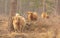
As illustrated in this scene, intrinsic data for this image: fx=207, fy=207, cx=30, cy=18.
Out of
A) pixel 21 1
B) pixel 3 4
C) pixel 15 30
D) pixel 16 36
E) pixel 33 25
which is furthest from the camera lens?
pixel 3 4

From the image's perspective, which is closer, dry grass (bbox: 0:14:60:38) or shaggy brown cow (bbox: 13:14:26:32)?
dry grass (bbox: 0:14:60:38)

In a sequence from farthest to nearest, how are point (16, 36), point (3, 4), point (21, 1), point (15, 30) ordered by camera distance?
1. point (3, 4)
2. point (21, 1)
3. point (15, 30)
4. point (16, 36)

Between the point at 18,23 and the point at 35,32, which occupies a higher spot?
the point at 18,23

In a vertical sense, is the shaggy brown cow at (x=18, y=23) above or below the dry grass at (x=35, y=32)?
above

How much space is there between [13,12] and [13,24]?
57cm

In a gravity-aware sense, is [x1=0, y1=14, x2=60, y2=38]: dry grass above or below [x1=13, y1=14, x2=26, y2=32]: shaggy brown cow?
below

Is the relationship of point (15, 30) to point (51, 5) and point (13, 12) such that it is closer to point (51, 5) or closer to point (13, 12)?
point (13, 12)

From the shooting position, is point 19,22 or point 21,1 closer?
point 19,22

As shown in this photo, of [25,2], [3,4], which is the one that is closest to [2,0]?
[3,4]

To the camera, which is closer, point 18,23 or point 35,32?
point 35,32

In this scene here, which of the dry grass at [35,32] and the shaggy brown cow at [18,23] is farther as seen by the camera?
the shaggy brown cow at [18,23]

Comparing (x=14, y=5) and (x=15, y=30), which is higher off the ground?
(x=14, y=5)

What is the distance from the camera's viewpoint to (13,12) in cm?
989

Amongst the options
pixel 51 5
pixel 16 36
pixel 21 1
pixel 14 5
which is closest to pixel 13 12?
pixel 14 5
